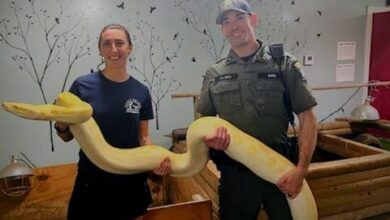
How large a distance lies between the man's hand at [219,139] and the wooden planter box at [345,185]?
0.79 meters

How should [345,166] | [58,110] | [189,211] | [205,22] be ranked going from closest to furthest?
[58,110] → [189,211] → [345,166] → [205,22]

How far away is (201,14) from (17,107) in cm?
255

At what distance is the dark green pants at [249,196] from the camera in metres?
1.50

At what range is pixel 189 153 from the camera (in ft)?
4.99

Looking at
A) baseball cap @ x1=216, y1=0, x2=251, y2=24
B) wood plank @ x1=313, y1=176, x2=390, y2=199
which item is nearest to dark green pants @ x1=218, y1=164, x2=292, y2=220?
baseball cap @ x1=216, y1=0, x2=251, y2=24

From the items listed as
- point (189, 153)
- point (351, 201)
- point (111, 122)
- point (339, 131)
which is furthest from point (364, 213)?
point (111, 122)

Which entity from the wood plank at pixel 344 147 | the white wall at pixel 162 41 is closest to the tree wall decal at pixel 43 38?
the white wall at pixel 162 41

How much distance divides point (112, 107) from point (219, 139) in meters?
0.51

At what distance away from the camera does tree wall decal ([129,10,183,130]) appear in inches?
126

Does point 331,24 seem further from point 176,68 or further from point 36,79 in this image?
point 36,79

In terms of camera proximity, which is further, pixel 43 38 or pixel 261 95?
A: pixel 43 38

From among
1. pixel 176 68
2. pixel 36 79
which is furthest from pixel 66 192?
pixel 176 68

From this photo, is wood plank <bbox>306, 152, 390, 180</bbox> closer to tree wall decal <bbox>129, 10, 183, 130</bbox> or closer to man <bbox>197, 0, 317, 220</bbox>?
man <bbox>197, 0, 317, 220</bbox>

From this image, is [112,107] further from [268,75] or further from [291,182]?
[291,182]
